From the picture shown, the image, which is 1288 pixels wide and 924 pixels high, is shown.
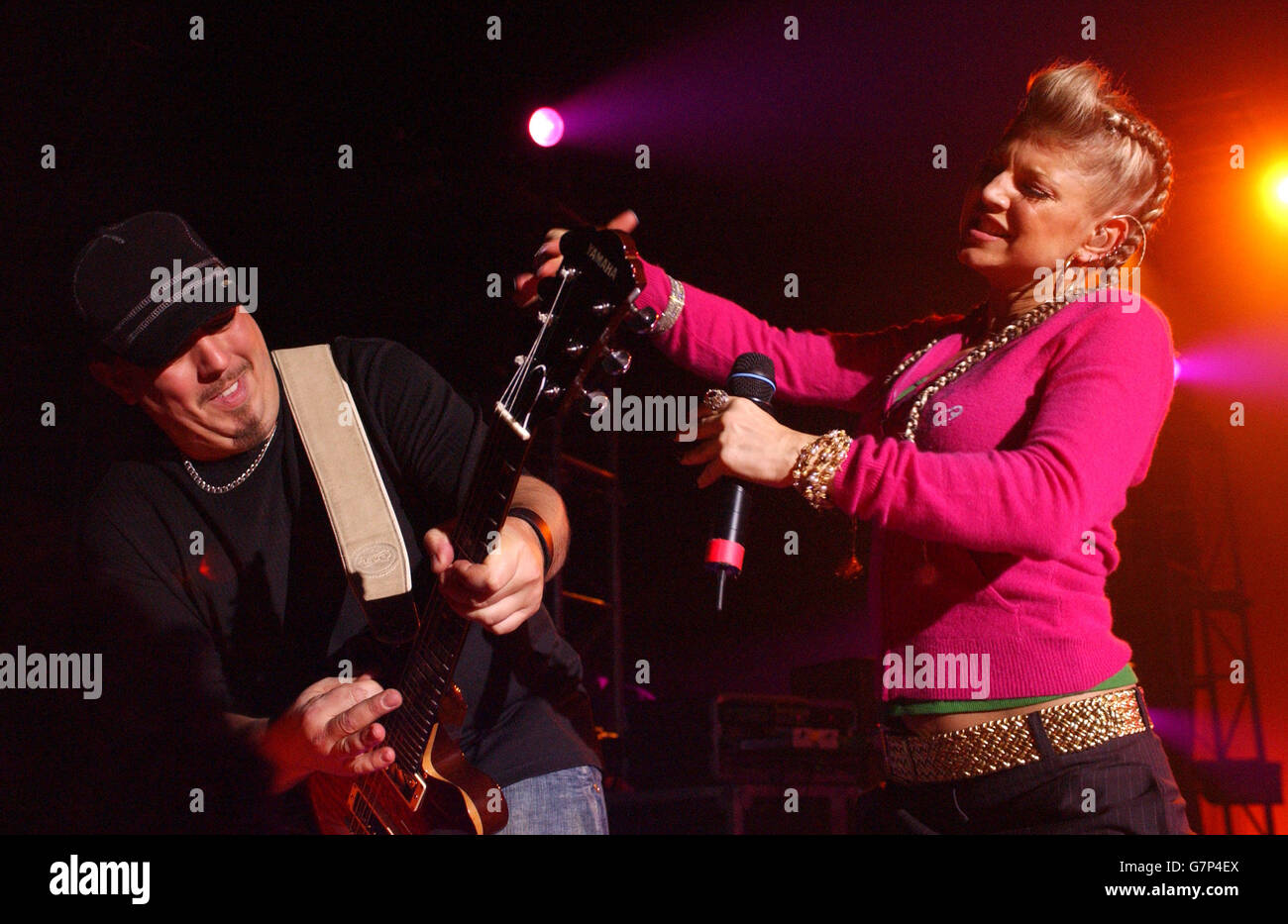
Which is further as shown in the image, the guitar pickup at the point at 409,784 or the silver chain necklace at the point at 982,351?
the guitar pickup at the point at 409,784

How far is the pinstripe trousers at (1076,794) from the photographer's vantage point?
4.12 feet

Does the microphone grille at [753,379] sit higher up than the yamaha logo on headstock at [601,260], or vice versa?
the yamaha logo on headstock at [601,260]

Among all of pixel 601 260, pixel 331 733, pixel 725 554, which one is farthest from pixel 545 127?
pixel 725 554

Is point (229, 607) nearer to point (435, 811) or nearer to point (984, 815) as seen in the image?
point (435, 811)

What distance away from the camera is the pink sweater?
4.00 feet

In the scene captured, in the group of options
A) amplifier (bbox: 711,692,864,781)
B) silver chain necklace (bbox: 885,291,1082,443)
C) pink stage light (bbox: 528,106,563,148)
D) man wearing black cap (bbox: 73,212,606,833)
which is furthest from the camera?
amplifier (bbox: 711,692,864,781)

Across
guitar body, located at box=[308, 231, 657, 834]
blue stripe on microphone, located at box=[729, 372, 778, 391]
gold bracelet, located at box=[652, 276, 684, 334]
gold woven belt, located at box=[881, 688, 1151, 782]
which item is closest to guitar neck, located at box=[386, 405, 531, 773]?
guitar body, located at box=[308, 231, 657, 834]

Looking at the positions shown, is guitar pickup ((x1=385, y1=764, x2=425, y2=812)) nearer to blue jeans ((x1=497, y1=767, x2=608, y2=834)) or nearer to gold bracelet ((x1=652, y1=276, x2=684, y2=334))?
blue jeans ((x1=497, y1=767, x2=608, y2=834))

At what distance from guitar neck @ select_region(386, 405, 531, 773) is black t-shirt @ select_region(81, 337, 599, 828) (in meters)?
0.11

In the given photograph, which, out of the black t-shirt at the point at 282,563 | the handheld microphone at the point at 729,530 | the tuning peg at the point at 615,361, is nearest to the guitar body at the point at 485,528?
the tuning peg at the point at 615,361

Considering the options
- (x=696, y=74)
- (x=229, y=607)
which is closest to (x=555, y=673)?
(x=229, y=607)

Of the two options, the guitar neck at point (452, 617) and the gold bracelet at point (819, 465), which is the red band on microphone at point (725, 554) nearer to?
the gold bracelet at point (819, 465)

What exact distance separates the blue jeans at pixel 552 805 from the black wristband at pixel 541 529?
13.7 inches

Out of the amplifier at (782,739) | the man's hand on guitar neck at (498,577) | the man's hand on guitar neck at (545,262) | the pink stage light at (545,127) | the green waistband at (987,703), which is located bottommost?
the amplifier at (782,739)
